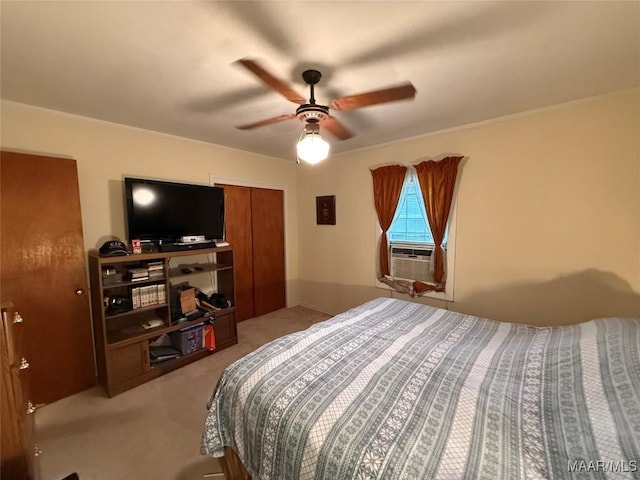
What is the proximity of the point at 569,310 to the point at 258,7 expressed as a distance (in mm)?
3175

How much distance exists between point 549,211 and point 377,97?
197 cm

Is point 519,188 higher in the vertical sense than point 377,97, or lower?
lower

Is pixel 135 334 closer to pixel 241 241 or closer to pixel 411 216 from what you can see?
pixel 241 241

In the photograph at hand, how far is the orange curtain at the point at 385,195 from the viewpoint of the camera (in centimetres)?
314

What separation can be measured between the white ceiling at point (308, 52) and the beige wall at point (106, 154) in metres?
0.16

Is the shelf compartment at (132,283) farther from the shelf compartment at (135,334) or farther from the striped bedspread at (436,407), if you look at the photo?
the striped bedspread at (436,407)

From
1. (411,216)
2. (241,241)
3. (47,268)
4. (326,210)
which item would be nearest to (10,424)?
(47,268)

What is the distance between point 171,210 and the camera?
2682mm

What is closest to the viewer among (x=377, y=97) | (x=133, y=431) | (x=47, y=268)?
(x=377, y=97)

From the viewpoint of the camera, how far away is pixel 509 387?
4.05ft

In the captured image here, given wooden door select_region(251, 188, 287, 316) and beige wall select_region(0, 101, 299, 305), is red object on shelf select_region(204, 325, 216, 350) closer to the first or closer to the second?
wooden door select_region(251, 188, 287, 316)

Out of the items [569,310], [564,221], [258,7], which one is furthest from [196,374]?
[564,221]

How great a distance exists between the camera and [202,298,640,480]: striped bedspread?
2.86ft

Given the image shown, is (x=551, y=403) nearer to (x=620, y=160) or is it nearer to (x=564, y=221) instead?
(x=564, y=221)
